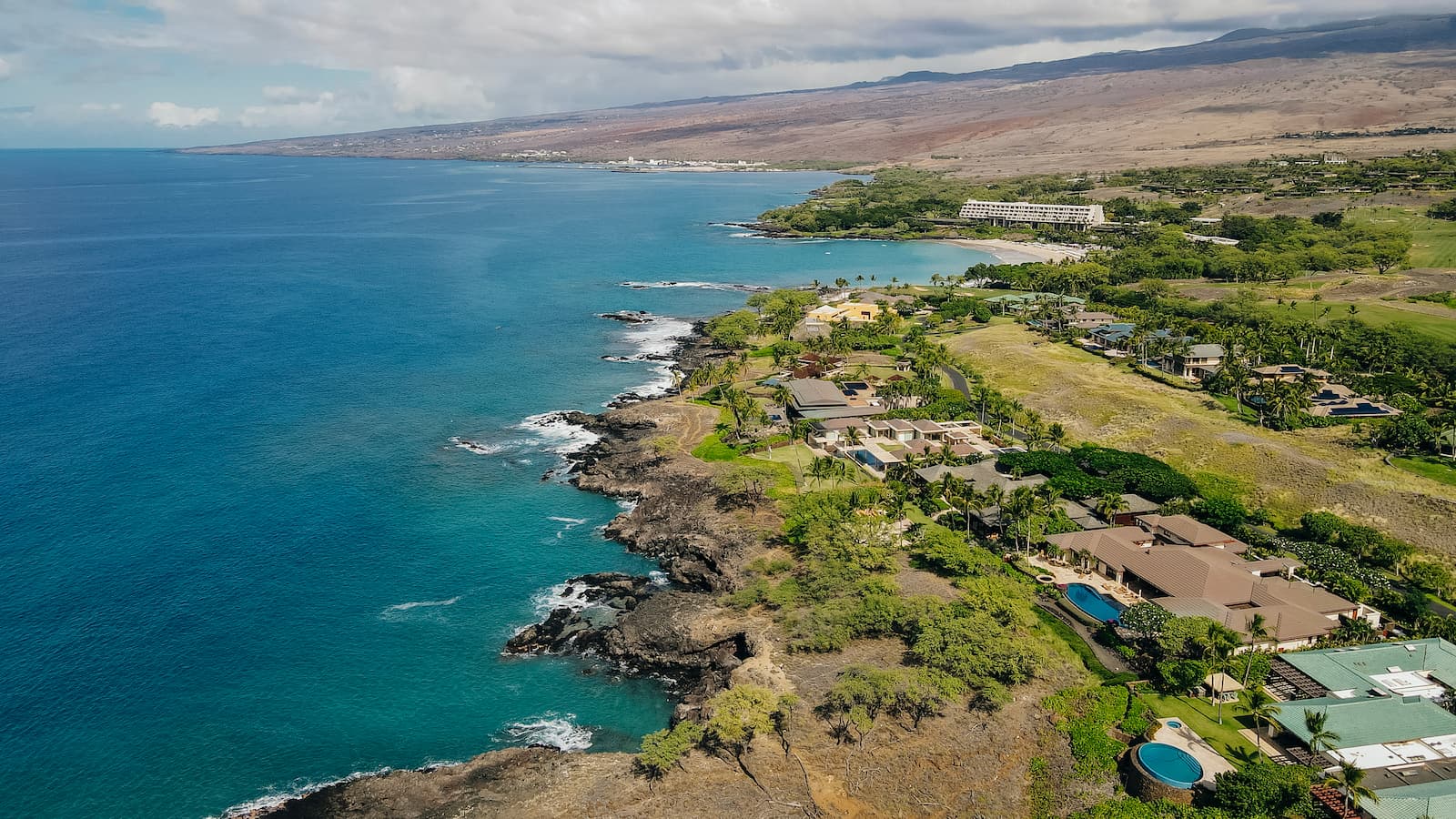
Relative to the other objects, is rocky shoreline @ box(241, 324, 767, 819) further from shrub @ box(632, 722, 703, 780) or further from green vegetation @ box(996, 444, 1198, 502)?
green vegetation @ box(996, 444, 1198, 502)

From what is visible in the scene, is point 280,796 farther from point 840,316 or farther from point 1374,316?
point 1374,316

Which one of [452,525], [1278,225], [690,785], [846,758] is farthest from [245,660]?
[1278,225]

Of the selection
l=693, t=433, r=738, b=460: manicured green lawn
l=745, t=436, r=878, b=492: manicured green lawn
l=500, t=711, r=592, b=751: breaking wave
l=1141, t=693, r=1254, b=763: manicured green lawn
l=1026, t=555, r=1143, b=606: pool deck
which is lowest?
l=500, t=711, r=592, b=751: breaking wave

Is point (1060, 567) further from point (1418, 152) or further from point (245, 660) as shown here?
point (1418, 152)

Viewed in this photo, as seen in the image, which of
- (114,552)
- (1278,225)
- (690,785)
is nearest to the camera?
(690,785)

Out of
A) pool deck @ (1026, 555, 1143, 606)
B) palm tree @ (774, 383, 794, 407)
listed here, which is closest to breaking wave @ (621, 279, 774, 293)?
palm tree @ (774, 383, 794, 407)

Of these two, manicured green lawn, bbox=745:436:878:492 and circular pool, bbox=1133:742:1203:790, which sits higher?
manicured green lawn, bbox=745:436:878:492

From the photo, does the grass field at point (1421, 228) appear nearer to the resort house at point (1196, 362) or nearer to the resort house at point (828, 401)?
the resort house at point (1196, 362)
